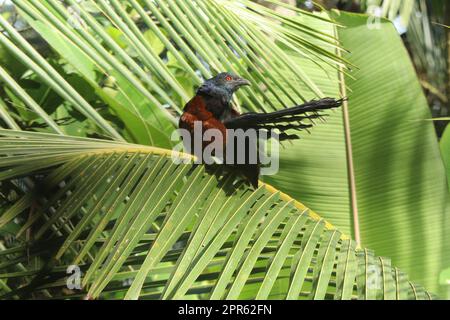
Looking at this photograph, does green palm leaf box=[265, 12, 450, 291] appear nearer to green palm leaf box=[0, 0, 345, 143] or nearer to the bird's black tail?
green palm leaf box=[0, 0, 345, 143]

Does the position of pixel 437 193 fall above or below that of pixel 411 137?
below

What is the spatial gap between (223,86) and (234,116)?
35cm

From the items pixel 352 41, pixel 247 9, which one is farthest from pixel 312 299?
pixel 352 41

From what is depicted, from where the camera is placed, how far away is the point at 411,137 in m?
3.23

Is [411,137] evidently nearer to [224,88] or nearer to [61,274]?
[224,88]

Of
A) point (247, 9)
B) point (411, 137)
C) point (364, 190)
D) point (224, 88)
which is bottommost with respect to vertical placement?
point (364, 190)

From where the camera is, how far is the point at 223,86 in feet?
9.34

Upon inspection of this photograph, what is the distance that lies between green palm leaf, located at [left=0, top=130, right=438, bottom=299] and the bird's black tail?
0.18 m

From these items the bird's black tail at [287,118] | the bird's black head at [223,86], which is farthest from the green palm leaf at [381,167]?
the bird's black tail at [287,118]

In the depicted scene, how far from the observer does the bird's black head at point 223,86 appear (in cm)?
274

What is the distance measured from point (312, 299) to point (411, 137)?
197 centimetres

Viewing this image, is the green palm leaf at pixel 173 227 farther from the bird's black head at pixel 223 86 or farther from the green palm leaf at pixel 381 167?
the green palm leaf at pixel 381 167

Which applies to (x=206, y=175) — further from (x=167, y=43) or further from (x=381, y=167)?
(x=381, y=167)

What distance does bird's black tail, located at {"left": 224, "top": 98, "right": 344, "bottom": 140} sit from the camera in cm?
152
